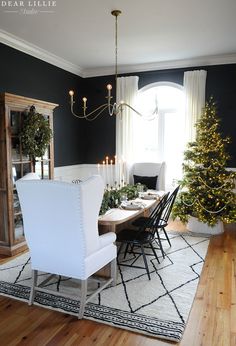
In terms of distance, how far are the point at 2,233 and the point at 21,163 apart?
0.97 meters

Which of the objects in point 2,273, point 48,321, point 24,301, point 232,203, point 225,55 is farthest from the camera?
point 225,55

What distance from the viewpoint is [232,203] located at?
4.67m

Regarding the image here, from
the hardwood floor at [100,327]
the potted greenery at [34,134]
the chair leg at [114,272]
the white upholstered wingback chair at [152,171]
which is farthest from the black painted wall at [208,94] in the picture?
the chair leg at [114,272]

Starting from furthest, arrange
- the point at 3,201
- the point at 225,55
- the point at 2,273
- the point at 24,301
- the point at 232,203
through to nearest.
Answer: the point at 225,55, the point at 232,203, the point at 3,201, the point at 2,273, the point at 24,301

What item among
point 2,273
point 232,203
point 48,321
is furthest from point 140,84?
point 48,321

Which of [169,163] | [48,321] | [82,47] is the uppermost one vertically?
[82,47]

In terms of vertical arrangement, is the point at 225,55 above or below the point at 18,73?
above

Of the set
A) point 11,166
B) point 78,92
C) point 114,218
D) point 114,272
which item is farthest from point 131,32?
point 114,272

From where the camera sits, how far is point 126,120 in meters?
5.87

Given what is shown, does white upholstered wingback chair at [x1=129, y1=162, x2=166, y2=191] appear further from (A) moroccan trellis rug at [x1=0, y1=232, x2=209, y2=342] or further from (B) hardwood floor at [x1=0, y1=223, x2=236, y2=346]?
(B) hardwood floor at [x1=0, y1=223, x2=236, y2=346]

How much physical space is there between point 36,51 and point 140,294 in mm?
3985

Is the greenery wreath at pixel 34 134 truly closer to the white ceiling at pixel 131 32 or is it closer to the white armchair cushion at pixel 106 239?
the white ceiling at pixel 131 32

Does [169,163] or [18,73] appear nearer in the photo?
[18,73]

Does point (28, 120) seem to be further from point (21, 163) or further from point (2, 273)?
point (2, 273)
